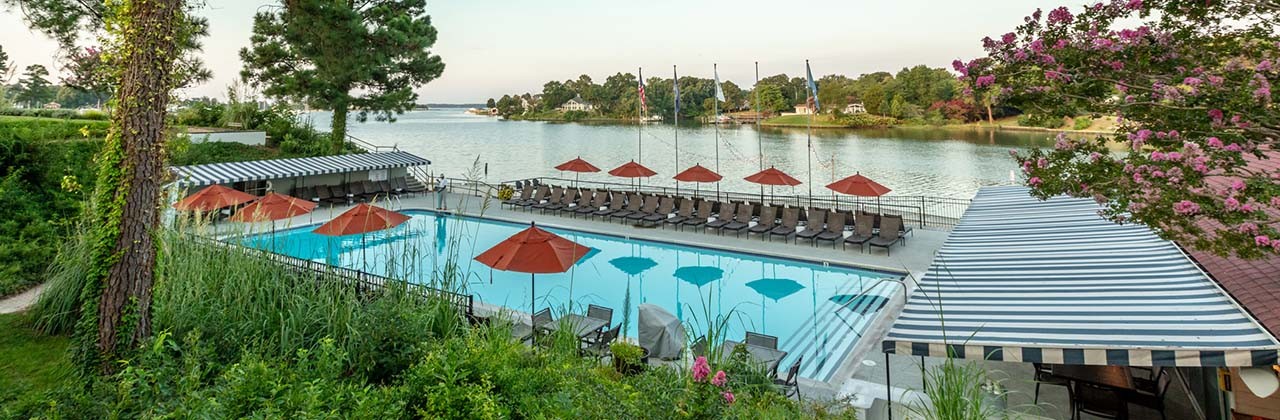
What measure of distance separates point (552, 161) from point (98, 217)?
34731 millimetres

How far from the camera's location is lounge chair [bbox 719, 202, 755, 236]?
1288 centimetres

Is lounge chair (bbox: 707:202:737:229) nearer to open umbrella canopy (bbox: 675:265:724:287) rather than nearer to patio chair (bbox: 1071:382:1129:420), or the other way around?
open umbrella canopy (bbox: 675:265:724:287)

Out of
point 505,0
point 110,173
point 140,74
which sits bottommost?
point 110,173

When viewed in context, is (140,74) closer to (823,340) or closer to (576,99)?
(823,340)

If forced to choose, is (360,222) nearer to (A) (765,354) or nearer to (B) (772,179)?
(A) (765,354)

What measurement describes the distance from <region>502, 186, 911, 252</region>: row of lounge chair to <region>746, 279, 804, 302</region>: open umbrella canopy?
2195 mm

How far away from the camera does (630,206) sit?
49.6 ft

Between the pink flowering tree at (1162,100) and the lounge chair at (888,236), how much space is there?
6.15m

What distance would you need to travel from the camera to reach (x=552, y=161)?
127 ft

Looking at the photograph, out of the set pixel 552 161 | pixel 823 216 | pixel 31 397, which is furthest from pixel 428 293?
pixel 552 161

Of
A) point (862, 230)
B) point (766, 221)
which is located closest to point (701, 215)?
point (766, 221)

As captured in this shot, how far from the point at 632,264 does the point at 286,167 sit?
11.8 m

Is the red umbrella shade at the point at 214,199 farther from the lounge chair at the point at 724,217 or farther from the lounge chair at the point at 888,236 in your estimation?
the lounge chair at the point at 888,236

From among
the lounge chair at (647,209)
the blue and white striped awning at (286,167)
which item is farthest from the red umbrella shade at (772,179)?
the blue and white striped awning at (286,167)
